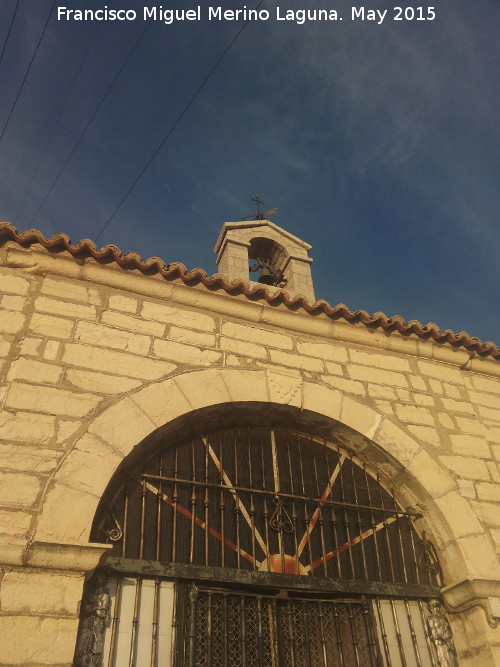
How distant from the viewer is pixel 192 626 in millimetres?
3463

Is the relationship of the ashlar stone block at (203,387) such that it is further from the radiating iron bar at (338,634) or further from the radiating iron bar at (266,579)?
the radiating iron bar at (338,634)

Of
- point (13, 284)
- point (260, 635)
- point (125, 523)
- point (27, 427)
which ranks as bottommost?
point (260, 635)

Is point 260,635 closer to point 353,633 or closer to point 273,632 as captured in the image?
point 273,632

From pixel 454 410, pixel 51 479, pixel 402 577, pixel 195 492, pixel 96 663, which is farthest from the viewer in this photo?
pixel 454 410

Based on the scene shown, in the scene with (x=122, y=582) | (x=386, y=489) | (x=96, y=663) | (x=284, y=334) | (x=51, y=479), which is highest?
(x=284, y=334)

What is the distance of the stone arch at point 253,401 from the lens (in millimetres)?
3408

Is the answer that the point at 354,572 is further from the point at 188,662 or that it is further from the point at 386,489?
the point at 188,662

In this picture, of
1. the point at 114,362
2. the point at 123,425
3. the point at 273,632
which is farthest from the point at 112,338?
the point at 273,632

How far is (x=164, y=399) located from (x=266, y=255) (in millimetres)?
3652

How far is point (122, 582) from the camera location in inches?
137

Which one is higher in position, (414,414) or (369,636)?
(414,414)

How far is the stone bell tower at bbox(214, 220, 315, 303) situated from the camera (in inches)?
259

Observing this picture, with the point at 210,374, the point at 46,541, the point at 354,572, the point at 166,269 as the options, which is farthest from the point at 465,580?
the point at 166,269

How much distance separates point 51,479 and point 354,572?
2.34 metres
